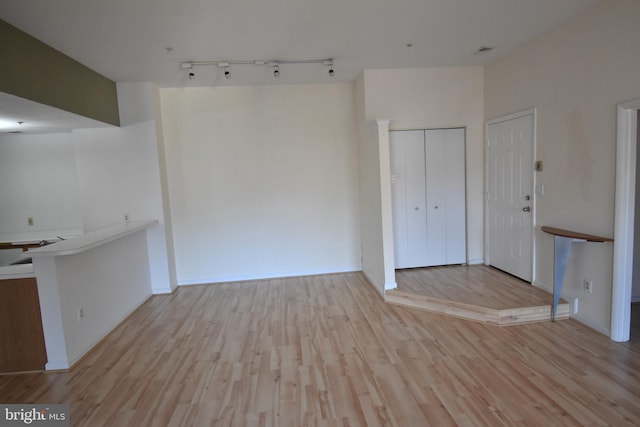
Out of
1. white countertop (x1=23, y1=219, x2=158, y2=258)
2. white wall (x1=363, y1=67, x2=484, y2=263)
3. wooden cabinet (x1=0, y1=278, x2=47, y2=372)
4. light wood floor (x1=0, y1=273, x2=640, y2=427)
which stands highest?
white wall (x1=363, y1=67, x2=484, y2=263)

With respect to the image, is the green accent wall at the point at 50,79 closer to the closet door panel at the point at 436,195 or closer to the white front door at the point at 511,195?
the closet door panel at the point at 436,195

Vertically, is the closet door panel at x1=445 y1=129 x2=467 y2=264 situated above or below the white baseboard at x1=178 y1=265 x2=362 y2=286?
above

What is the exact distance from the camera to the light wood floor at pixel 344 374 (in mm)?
2109

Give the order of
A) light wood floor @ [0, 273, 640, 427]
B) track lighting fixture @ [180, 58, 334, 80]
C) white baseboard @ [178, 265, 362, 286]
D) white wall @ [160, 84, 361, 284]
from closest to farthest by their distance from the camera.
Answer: light wood floor @ [0, 273, 640, 427] → track lighting fixture @ [180, 58, 334, 80] → white wall @ [160, 84, 361, 284] → white baseboard @ [178, 265, 362, 286]

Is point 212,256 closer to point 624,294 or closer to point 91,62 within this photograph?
point 91,62

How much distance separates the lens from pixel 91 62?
11.5 feet

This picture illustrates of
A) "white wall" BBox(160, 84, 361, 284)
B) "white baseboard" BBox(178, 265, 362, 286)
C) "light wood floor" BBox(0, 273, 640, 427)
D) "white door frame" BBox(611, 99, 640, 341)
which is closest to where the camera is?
"light wood floor" BBox(0, 273, 640, 427)

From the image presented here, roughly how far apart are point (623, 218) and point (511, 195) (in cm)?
139

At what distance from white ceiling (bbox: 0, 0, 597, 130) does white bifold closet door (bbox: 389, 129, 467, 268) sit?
1.03m

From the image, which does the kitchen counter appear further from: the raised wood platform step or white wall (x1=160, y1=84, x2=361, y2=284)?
the raised wood platform step

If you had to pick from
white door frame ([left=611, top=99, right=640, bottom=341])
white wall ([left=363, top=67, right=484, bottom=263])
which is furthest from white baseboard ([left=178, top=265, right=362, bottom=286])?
white door frame ([left=611, top=99, right=640, bottom=341])

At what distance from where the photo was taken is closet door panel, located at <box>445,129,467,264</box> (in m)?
4.57

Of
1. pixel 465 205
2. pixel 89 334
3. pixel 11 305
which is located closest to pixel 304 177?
pixel 465 205

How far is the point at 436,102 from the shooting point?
4.47 m
